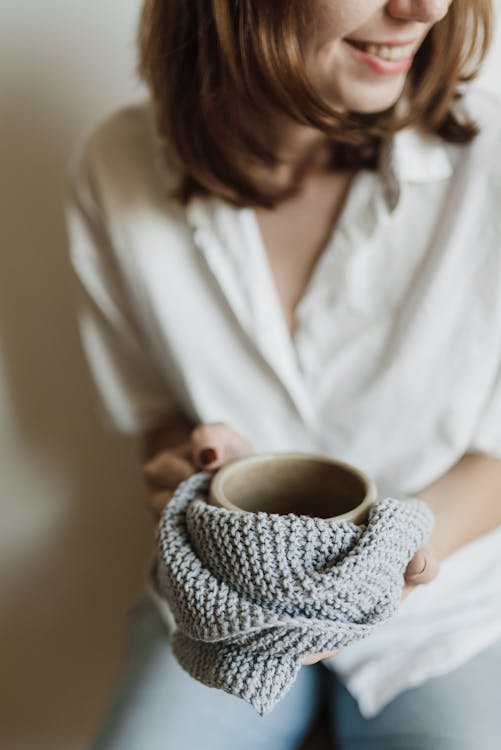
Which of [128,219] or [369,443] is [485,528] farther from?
[128,219]

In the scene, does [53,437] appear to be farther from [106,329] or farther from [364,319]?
[364,319]

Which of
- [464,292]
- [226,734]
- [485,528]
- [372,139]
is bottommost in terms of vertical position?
[226,734]

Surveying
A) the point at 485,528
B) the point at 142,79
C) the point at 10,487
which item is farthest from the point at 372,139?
the point at 10,487

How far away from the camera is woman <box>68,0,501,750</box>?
0.67 metres

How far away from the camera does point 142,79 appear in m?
0.75

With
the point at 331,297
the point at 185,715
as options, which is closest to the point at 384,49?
the point at 331,297

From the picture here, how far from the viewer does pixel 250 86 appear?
64cm

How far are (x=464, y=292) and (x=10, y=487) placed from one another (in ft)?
1.84

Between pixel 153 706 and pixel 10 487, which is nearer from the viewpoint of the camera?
pixel 153 706

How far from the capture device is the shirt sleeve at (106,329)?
0.79 m

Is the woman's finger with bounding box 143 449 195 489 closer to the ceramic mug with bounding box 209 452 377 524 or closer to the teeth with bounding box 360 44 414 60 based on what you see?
Result: the ceramic mug with bounding box 209 452 377 524

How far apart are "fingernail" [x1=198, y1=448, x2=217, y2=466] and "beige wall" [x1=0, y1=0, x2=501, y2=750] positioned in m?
0.35

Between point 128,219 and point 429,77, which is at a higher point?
point 429,77

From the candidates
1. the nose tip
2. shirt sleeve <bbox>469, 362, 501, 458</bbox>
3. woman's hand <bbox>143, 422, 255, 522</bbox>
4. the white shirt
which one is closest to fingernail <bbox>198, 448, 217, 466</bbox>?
woman's hand <bbox>143, 422, 255, 522</bbox>
